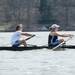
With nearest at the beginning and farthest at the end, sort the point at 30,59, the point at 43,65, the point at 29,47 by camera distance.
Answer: the point at 43,65 → the point at 30,59 → the point at 29,47

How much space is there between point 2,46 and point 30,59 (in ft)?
10.9

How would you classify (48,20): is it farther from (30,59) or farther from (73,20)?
(30,59)

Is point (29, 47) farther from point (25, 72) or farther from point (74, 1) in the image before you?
point (74, 1)

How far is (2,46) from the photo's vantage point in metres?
19.2

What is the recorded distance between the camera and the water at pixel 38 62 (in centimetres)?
1345

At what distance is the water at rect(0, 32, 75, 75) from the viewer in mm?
13445

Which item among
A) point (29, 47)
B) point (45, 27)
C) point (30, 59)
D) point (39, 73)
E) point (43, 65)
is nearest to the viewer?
point (39, 73)

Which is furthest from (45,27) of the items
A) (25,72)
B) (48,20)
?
(25,72)

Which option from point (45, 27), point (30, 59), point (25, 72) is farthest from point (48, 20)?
point (25, 72)

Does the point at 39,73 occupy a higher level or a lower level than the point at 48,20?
higher

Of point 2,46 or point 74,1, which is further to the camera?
point 74,1

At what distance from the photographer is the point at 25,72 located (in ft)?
43.7

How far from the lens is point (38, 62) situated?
15.3 meters

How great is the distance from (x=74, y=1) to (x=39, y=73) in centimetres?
1947
